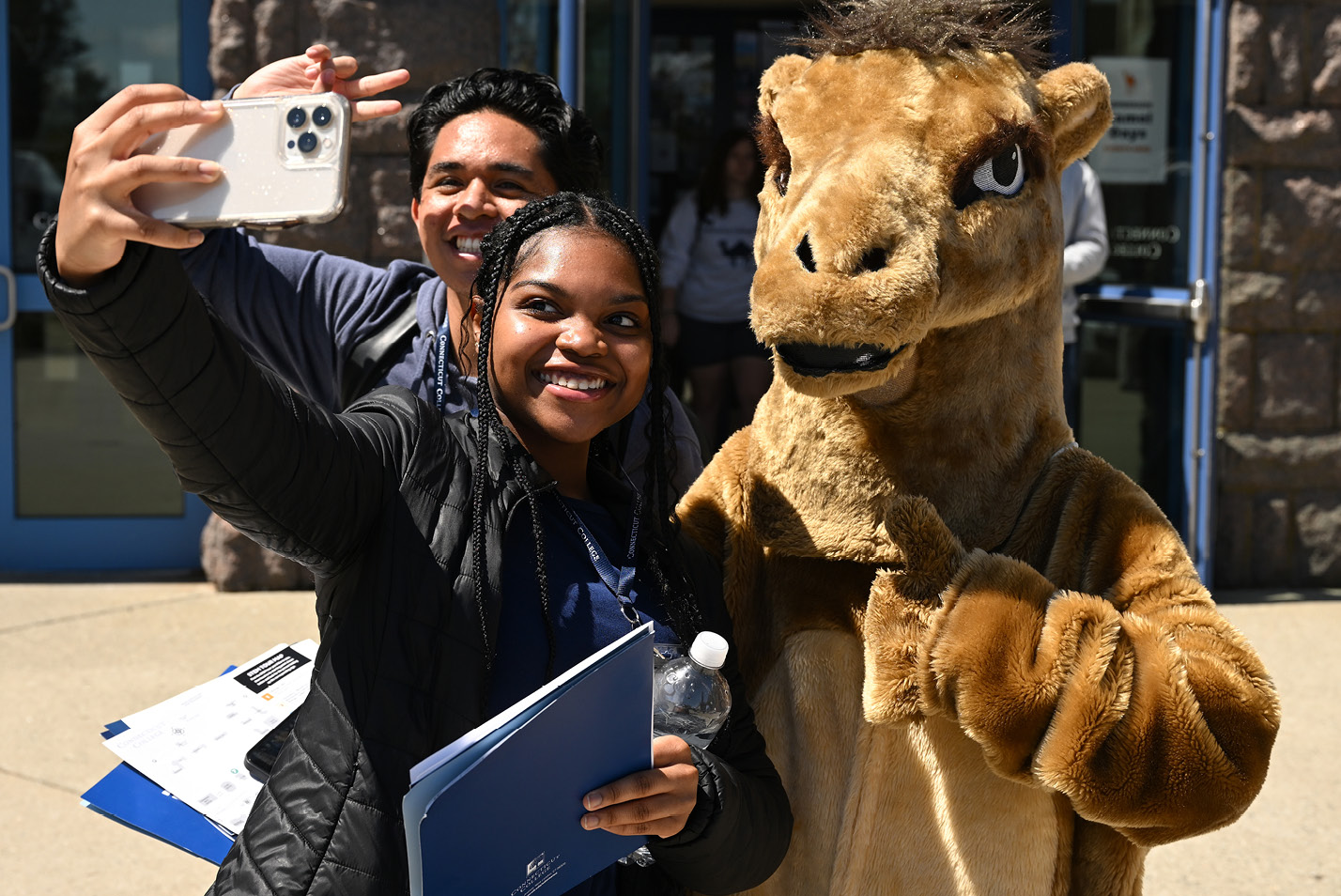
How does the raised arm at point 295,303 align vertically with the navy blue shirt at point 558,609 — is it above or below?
above

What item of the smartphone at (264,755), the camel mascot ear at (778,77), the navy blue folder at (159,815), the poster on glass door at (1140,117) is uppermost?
the poster on glass door at (1140,117)

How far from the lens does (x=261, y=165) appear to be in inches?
52.0

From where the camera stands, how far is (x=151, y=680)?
4609 mm

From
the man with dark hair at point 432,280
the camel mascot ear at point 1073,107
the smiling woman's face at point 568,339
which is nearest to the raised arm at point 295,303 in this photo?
the man with dark hair at point 432,280

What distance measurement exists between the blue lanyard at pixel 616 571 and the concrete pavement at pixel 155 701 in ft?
7.53

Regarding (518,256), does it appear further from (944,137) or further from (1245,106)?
(1245,106)

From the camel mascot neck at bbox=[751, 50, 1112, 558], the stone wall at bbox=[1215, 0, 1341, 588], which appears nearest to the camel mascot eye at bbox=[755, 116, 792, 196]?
the camel mascot neck at bbox=[751, 50, 1112, 558]

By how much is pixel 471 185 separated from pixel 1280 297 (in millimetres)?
4388

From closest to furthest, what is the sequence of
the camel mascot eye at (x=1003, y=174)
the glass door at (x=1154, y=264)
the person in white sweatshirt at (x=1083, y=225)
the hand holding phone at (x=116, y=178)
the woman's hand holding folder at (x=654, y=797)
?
the hand holding phone at (x=116, y=178) < the woman's hand holding folder at (x=654, y=797) < the camel mascot eye at (x=1003, y=174) < the person in white sweatshirt at (x=1083, y=225) < the glass door at (x=1154, y=264)

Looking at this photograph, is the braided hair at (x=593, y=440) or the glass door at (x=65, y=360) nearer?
the braided hair at (x=593, y=440)

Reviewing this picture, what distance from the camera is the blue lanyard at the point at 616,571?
174 cm

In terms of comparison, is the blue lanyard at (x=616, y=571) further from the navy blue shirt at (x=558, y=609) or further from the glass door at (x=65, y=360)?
the glass door at (x=65, y=360)

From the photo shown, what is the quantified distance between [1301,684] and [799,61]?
12.2ft

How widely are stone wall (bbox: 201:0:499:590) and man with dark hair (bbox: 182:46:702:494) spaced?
2930 mm
